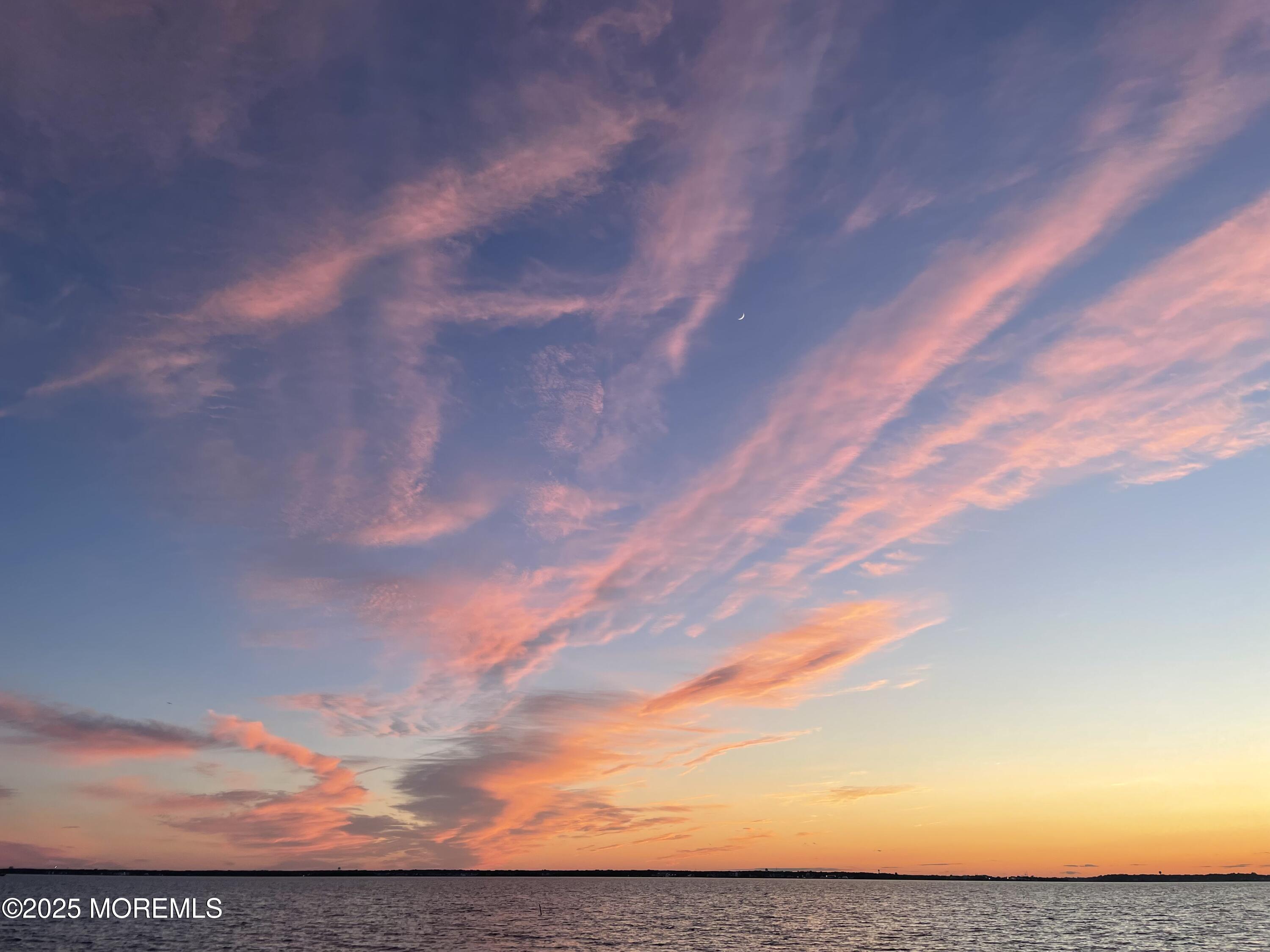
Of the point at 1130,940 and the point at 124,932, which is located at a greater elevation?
the point at 124,932

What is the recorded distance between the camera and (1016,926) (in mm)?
168375

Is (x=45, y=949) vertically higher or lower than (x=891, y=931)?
higher

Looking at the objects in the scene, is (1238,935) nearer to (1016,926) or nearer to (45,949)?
(1016,926)

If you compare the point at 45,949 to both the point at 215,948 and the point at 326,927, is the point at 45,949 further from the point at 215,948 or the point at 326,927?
the point at 326,927

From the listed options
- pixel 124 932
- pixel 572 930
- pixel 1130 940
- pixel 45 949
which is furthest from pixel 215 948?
pixel 1130 940

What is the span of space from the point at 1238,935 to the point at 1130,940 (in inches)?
1344

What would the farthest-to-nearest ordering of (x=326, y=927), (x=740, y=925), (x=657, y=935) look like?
(x=740, y=925)
(x=326, y=927)
(x=657, y=935)

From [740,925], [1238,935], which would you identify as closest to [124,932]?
[740,925]

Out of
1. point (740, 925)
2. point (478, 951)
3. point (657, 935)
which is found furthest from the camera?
point (740, 925)

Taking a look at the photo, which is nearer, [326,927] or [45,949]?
[45,949]

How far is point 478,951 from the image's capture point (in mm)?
108562

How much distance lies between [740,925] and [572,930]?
3930 cm

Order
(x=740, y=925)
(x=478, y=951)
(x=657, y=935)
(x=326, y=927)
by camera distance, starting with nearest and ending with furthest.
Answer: (x=478, y=951)
(x=657, y=935)
(x=326, y=927)
(x=740, y=925)

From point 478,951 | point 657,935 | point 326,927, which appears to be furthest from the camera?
point 326,927
